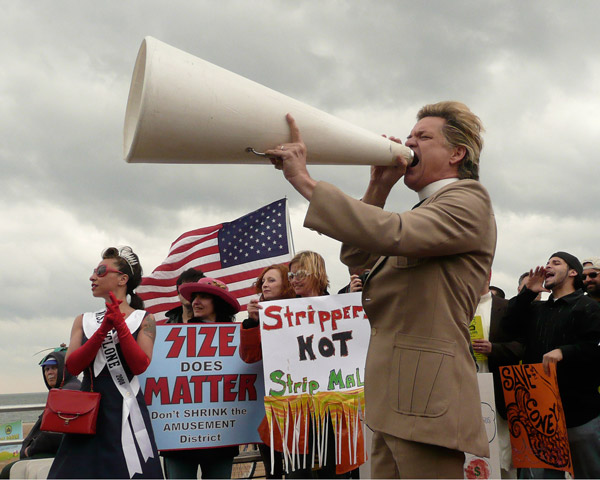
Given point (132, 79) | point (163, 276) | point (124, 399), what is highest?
point (163, 276)

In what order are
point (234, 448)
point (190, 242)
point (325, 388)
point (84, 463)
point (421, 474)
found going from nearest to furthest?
1. point (421, 474)
2. point (84, 463)
3. point (325, 388)
4. point (234, 448)
5. point (190, 242)

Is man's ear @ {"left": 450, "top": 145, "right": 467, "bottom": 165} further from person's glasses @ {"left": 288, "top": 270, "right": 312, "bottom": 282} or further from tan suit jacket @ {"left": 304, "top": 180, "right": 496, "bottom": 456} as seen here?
person's glasses @ {"left": 288, "top": 270, "right": 312, "bottom": 282}

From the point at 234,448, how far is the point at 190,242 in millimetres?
3445

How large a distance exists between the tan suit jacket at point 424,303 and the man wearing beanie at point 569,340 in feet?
8.69

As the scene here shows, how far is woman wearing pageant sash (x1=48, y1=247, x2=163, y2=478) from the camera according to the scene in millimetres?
3822

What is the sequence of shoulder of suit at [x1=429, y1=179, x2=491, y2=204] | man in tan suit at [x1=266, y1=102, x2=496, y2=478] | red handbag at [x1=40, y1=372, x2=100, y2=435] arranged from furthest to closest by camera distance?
red handbag at [x1=40, y1=372, x2=100, y2=435] → shoulder of suit at [x1=429, y1=179, x2=491, y2=204] → man in tan suit at [x1=266, y1=102, x2=496, y2=478]

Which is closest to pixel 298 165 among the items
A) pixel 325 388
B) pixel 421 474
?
pixel 421 474

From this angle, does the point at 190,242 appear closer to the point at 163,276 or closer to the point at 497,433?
the point at 163,276

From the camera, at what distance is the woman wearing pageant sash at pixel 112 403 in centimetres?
382

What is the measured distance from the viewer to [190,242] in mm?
8047

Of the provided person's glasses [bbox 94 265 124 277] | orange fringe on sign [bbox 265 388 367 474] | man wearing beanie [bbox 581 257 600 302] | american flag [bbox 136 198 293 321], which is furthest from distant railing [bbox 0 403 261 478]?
man wearing beanie [bbox 581 257 600 302]

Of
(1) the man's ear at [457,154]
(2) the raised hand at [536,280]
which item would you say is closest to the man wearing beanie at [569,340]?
→ (2) the raised hand at [536,280]

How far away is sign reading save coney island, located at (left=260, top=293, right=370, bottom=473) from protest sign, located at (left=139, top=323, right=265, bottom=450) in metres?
0.60

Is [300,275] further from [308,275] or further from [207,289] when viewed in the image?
[207,289]
